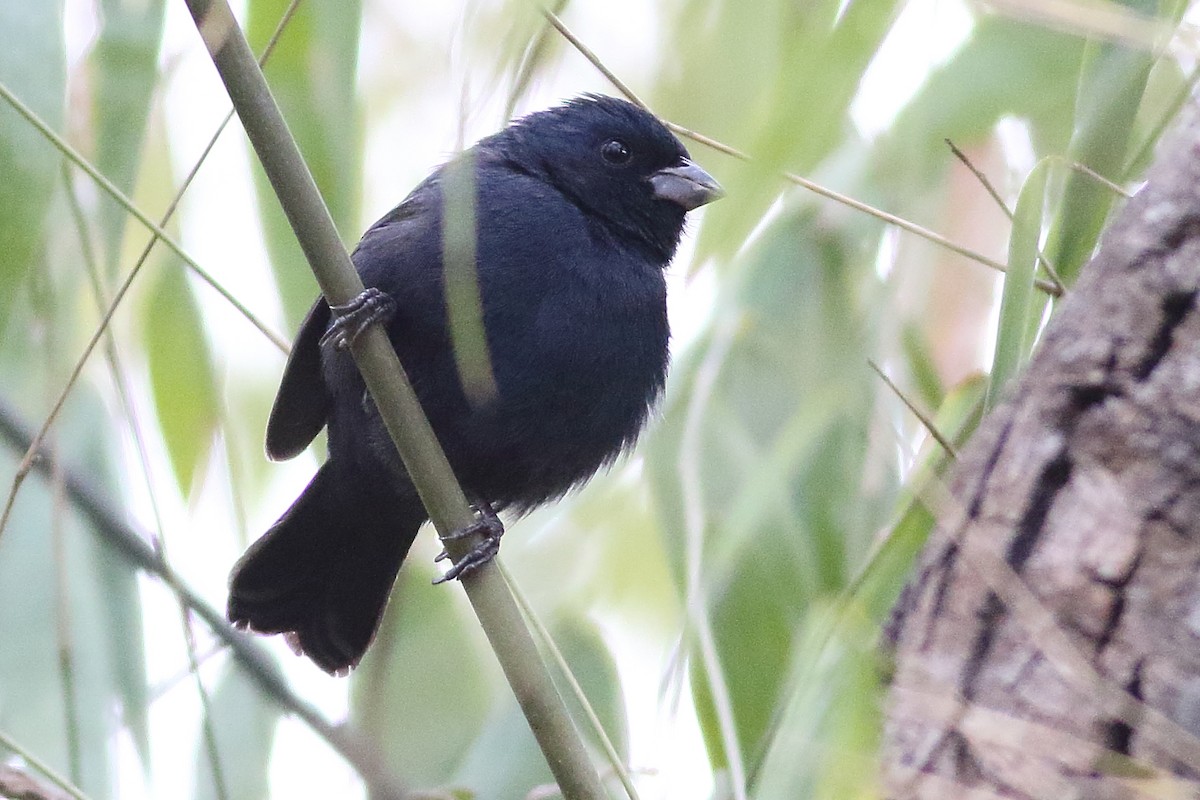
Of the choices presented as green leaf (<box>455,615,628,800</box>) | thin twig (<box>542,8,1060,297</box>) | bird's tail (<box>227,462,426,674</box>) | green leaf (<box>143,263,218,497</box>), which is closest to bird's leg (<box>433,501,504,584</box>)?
green leaf (<box>455,615,628,800</box>)

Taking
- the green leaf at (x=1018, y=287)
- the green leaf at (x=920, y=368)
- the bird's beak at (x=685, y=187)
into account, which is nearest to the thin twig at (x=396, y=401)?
the green leaf at (x=1018, y=287)

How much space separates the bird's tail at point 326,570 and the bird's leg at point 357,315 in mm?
623

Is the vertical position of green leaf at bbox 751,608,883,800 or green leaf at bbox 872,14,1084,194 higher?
green leaf at bbox 872,14,1084,194

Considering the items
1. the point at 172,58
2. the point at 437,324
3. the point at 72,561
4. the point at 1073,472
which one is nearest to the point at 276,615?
the point at 72,561

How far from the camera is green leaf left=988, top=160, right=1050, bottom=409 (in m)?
1.73

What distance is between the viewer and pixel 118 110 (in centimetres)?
239

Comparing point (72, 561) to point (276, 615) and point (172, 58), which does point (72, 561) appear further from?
point (172, 58)

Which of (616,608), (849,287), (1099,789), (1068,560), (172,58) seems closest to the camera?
(1099,789)

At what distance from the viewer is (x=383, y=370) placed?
84.1 inches

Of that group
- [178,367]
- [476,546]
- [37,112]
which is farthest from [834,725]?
[178,367]

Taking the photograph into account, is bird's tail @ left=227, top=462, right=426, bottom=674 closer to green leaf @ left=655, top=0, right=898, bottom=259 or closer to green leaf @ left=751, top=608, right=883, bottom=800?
green leaf @ left=751, top=608, right=883, bottom=800

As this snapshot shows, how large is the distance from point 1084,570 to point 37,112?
153 cm

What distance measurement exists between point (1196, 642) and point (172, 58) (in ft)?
6.59

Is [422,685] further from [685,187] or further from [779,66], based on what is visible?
[779,66]
